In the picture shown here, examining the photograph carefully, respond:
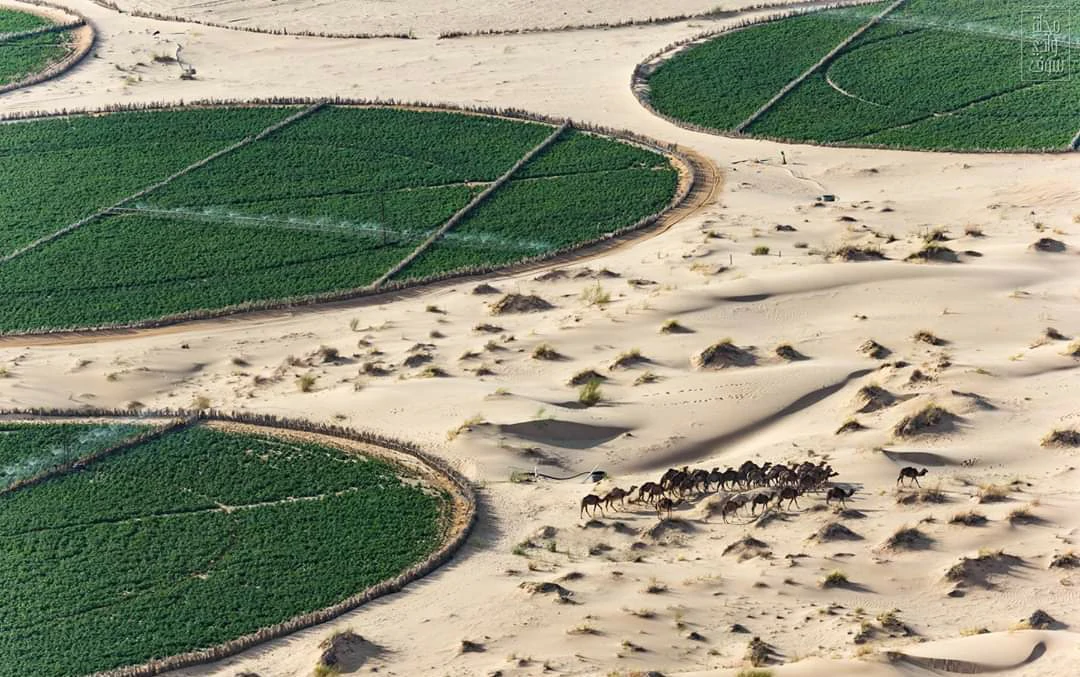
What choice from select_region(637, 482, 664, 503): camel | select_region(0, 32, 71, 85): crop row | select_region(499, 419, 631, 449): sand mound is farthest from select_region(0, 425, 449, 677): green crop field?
select_region(0, 32, 71, 85): crop row

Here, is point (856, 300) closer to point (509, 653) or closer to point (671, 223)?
point (671, 223)

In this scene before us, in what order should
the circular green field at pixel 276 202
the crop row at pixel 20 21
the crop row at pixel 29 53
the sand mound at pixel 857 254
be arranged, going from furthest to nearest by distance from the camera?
1. the crop row at pixel 20 21
2. the crop row at pixel 29 53
3. the circular green field at pixel 276 202
4. the sand mound at pixel 857 254

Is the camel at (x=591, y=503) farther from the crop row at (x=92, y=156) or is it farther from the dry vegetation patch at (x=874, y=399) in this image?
the crop row at (x=92, y=156)

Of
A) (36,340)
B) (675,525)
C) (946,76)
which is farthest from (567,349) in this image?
(946,76)

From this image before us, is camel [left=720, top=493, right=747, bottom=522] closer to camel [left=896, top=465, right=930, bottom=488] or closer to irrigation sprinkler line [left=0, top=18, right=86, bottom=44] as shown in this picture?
camel [left=896, top=465, right=930, bottom=488]

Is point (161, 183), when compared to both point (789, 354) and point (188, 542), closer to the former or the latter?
point (188, 542)

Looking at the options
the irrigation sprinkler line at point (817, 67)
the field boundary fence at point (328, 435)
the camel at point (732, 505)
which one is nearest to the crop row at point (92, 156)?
the field boundary fence at point (328, 435)

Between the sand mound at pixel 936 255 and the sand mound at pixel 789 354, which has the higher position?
the sand mound at pixel 936 255
